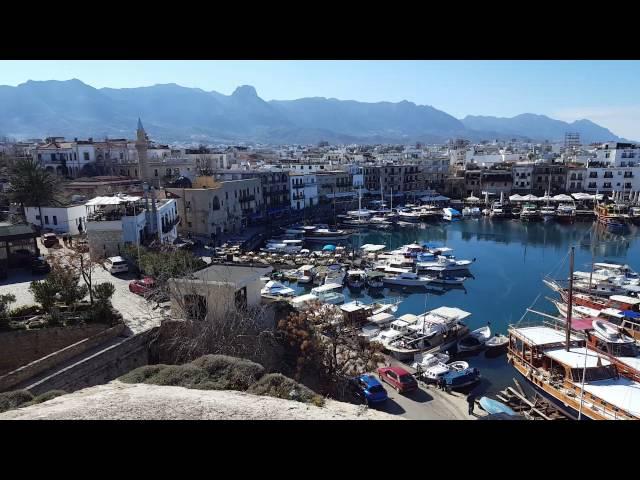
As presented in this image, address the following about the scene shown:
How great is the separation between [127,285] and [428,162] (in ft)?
182

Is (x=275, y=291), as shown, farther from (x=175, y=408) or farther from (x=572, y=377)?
(x=175, y=408)

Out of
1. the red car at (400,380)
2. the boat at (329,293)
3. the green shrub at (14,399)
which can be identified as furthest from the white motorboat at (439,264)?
the green shrub at (14,399)

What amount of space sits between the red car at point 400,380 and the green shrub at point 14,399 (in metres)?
9.68

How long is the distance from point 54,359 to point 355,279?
1864cm

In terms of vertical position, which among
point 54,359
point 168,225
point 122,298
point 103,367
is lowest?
point 103,367

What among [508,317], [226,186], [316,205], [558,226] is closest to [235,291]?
[508,317]

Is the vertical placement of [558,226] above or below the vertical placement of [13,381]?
below

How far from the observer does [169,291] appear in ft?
44.3

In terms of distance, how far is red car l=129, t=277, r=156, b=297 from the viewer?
15.9m

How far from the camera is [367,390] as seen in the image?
12.9m

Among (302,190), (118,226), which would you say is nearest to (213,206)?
(118,226)

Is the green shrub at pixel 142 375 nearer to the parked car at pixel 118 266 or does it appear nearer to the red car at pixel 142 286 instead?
the red car at pixel 142 286

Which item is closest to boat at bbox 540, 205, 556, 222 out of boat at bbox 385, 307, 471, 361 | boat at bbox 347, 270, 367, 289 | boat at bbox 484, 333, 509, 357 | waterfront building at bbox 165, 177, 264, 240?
boat at bbox 347, 270, 367, 289

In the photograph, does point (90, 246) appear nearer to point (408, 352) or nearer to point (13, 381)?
point (13, 381)
